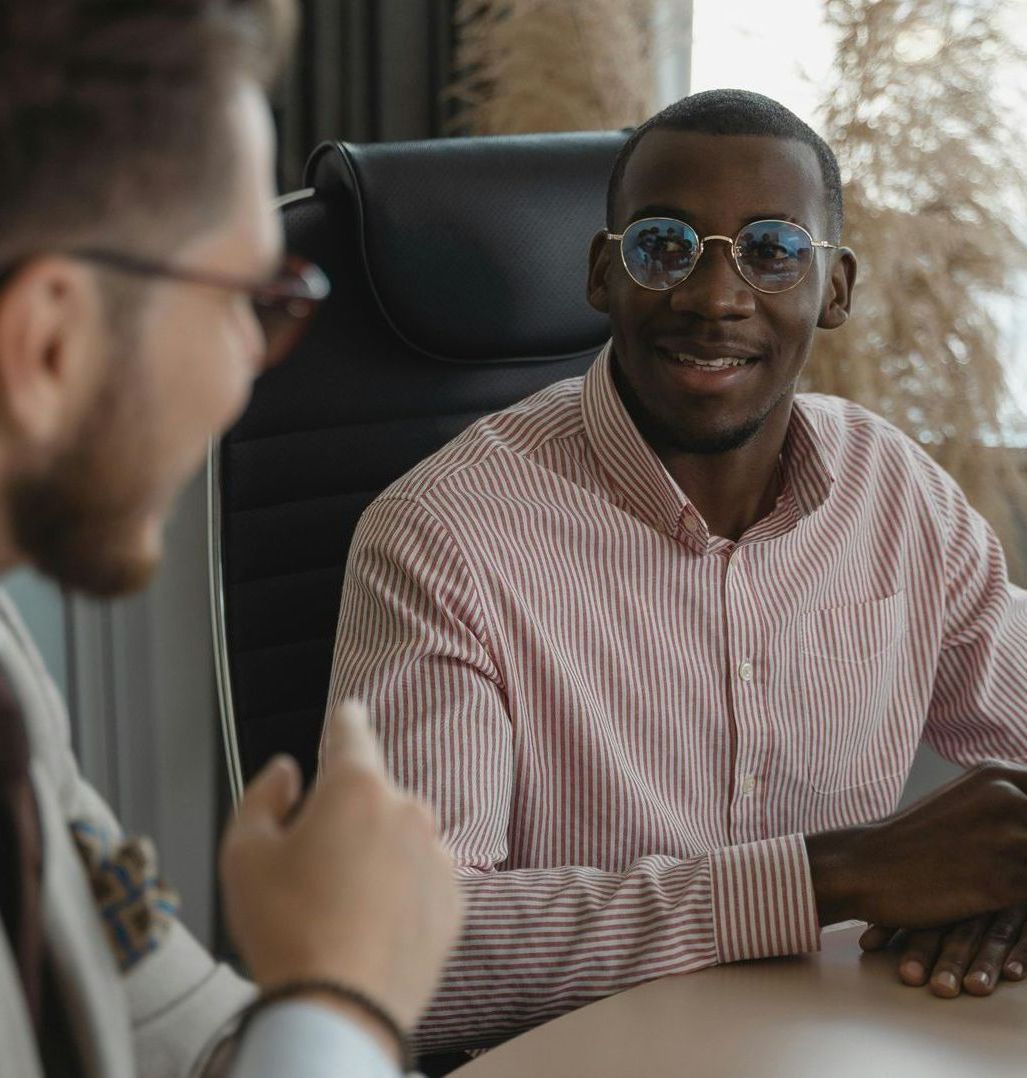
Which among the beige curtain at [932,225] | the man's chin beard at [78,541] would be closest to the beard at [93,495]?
the man's chin beard at [78,541]

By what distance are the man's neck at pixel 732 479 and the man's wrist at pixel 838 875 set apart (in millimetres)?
390

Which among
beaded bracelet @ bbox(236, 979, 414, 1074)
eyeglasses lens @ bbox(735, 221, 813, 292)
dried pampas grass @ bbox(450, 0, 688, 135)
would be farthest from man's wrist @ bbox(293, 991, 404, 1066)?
dried pampas grass @ bbox(450, 0, 688, 135)

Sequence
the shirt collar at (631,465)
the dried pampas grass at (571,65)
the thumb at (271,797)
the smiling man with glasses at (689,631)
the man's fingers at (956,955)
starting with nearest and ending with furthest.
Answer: the thumb at (271,797)
the man's fingers at (956,955)
the smiling man with glasses at (689,631)
the shirt collar at (631,465)
the dried pampas grass at (571,65)

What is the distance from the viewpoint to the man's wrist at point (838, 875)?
1081mm

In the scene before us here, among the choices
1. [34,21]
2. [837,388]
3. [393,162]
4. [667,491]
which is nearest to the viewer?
[34,21]

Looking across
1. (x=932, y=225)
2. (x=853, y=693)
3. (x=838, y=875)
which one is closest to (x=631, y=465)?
(x=853, y=693)

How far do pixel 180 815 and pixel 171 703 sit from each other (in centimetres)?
20

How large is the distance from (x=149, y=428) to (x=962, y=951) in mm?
677

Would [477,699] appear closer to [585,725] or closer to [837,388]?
[585,725]

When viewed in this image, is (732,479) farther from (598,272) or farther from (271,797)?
(271,797)

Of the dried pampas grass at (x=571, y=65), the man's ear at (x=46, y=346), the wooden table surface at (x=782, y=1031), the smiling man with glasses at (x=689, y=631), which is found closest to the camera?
the man's ear at (x=46, y=346)

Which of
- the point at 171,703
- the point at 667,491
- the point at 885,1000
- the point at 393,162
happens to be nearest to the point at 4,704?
the point at 885,1000

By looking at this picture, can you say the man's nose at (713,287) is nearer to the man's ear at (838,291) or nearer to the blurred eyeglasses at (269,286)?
the man's ear at (838,291)

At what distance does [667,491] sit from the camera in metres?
1.37
